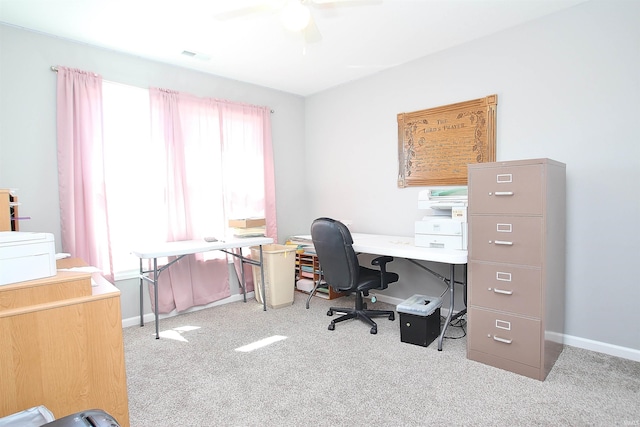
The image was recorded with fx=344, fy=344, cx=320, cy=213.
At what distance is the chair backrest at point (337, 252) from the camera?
281 centimetres

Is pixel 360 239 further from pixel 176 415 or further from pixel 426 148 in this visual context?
pixel 176 415

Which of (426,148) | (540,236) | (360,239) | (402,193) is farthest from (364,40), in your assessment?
(540,236)

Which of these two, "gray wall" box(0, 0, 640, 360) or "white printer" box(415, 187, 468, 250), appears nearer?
"gray wall" box(0, 0, 640, 360)

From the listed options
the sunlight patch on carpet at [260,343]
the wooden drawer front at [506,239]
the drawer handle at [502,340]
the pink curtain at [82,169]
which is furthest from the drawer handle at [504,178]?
the pink curtain at [82,169]

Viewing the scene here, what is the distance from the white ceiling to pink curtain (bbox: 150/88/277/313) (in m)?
0.50

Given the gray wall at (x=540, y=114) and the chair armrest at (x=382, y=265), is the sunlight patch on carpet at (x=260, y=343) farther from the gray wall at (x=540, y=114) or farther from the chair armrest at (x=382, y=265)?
the gray wall at (x=540, y=114)

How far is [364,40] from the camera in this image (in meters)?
2.93

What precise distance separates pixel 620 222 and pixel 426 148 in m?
1.57

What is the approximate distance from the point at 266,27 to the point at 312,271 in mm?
2536

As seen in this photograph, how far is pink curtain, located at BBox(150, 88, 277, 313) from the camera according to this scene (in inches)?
132

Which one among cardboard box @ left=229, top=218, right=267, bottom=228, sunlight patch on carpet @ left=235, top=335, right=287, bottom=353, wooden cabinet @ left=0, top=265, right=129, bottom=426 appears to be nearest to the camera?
wooden cabinet @ left=0, top=265, right=129, bottom=426

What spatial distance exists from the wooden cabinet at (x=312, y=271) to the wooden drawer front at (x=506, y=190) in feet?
6.24

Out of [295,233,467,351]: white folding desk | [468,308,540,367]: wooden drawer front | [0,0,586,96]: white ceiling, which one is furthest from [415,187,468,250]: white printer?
[0,0,586,96]: white ceiling

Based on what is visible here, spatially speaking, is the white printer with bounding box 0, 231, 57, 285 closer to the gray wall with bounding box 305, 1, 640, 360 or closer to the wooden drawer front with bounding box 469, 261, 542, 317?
the wooden drawer front with bounding box 469, 261, 542, 317
